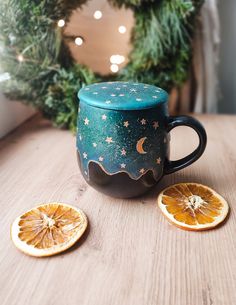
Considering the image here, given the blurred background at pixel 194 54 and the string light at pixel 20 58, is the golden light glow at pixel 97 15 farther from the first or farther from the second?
the string light at pixel 20 58

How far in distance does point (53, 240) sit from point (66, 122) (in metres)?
0.38

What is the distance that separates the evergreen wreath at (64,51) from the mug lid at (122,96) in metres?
0.25

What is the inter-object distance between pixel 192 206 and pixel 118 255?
0.41ft

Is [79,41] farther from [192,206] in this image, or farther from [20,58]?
[192,206]

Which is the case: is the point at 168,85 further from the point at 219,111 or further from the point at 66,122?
the point at 219,111

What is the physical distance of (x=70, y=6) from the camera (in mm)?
599

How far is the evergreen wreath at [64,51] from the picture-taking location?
562 mm

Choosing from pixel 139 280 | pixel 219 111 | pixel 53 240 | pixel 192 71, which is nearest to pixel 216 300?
pixel 139 280

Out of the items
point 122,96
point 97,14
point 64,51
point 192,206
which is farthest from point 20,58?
point 192,206

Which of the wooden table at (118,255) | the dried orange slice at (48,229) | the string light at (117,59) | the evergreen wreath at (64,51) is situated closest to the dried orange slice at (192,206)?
the wooden table at (118,255)

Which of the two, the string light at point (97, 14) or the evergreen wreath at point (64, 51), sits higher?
the string light at point (97, 14)

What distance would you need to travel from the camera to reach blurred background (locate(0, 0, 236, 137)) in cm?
66

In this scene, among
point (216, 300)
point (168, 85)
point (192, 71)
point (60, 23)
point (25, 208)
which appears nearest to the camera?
point (216, 300)

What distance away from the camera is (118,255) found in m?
0.34
